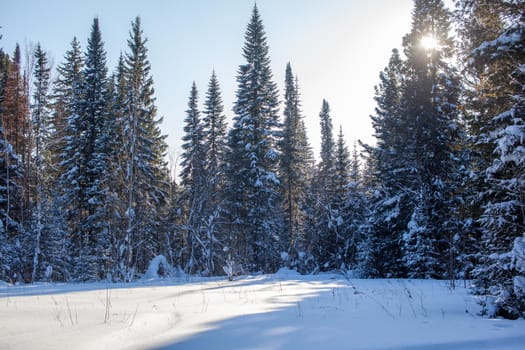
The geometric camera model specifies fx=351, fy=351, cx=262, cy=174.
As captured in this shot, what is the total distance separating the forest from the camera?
10.6 metres

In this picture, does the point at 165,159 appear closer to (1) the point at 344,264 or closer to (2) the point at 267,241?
(2) the point at 267,241

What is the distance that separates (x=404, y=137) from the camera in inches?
698

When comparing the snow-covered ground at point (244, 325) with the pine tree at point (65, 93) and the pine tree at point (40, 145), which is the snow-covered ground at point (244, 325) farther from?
the pine tree at point (65, 93)

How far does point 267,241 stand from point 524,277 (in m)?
21.4

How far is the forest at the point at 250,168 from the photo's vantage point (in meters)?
10.6

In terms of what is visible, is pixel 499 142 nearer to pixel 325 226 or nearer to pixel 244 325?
pixel 244 325

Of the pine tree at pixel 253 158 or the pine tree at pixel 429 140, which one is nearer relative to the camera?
the pine tree at pixel 429 140

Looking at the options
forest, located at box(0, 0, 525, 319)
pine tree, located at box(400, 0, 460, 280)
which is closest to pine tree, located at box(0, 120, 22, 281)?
forest, located at box(0, 0, 525, 319)

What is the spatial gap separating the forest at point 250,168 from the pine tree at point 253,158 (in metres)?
0.10

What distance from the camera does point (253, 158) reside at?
78.2 feet

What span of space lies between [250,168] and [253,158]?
72 cm

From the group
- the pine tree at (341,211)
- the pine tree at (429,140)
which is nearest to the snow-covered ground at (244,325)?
the pine tree at (429,140)

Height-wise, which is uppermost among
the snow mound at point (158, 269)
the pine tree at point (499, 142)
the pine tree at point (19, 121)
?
the pine tree at point (19, 121)

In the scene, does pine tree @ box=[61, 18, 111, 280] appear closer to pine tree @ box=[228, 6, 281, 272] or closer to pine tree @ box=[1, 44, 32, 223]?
pine tree @ box=[1, 44, 32, 223]
